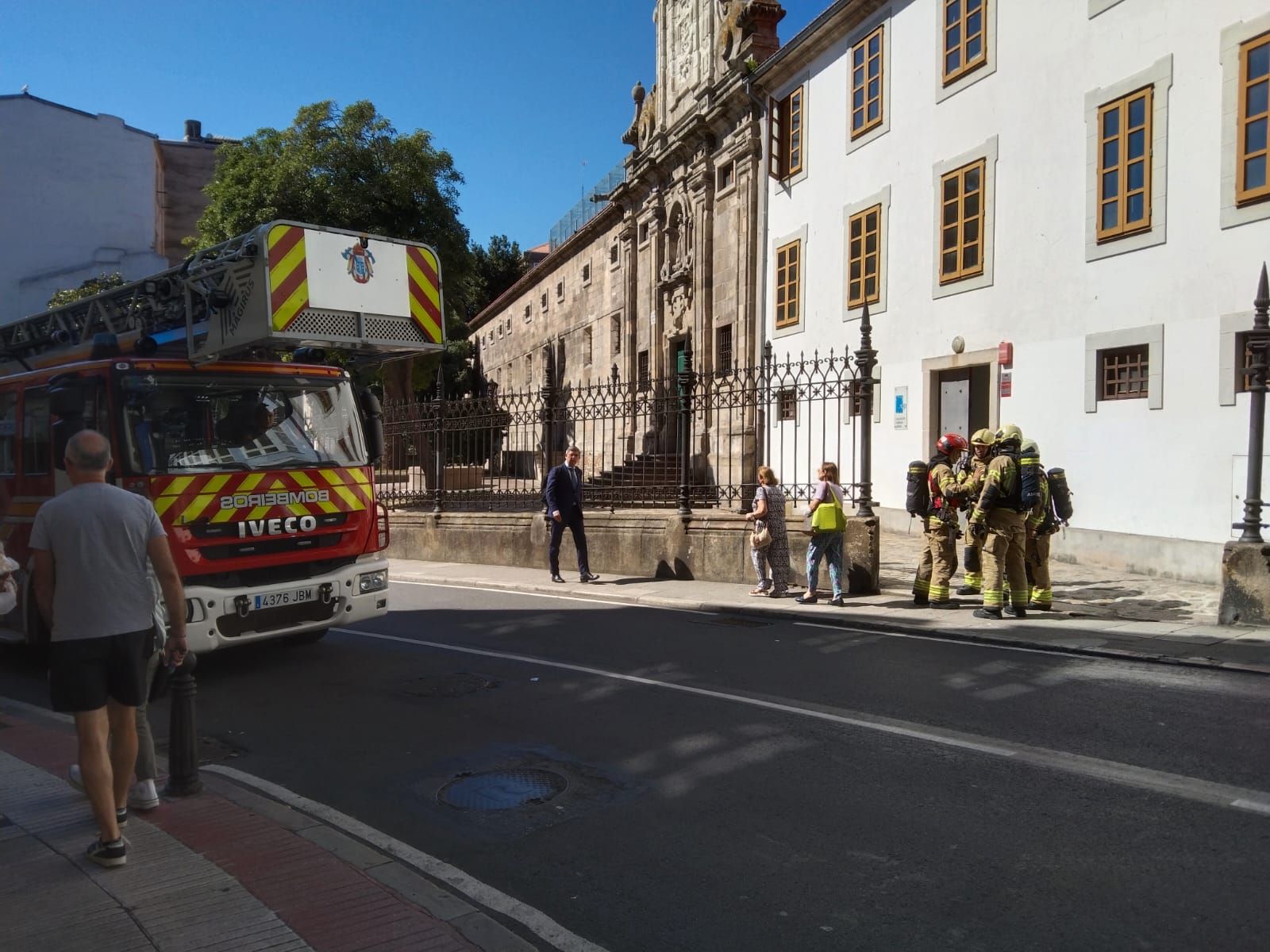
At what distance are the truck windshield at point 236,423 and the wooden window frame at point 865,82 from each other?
44.2 ft

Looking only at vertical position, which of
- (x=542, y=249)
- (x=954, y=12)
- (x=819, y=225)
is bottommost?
(x=819, y=225)

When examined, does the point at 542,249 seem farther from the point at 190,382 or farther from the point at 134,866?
the point at 134,866

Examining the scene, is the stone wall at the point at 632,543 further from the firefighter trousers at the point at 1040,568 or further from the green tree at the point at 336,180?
the green tree at the point at 336,180

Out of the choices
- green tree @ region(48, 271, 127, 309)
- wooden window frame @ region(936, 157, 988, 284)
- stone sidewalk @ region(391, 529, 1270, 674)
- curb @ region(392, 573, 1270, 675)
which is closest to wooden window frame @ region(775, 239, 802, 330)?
wooden window frame @ region(936, 157, 988, 284)

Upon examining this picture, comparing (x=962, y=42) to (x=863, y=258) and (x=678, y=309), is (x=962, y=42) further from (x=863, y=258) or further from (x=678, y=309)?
(x=678, y=309)

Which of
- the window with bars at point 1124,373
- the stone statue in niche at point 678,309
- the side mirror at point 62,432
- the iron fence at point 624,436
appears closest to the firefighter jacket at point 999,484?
the iron fence at point 624,436

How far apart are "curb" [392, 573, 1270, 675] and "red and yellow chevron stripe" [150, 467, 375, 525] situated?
176 inches

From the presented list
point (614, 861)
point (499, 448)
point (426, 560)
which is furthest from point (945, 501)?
point (426, 560)

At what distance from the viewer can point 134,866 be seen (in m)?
4.00

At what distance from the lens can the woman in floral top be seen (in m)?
11.7

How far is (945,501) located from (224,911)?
853cm

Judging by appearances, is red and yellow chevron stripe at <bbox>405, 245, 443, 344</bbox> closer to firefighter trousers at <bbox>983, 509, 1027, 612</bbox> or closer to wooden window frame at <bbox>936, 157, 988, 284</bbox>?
firefighter trousers at <bbox>983, 509, 1027, 612</bbox>

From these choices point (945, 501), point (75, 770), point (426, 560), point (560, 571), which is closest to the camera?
point (75, 770)

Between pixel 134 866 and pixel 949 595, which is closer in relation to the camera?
pixel 134 866
